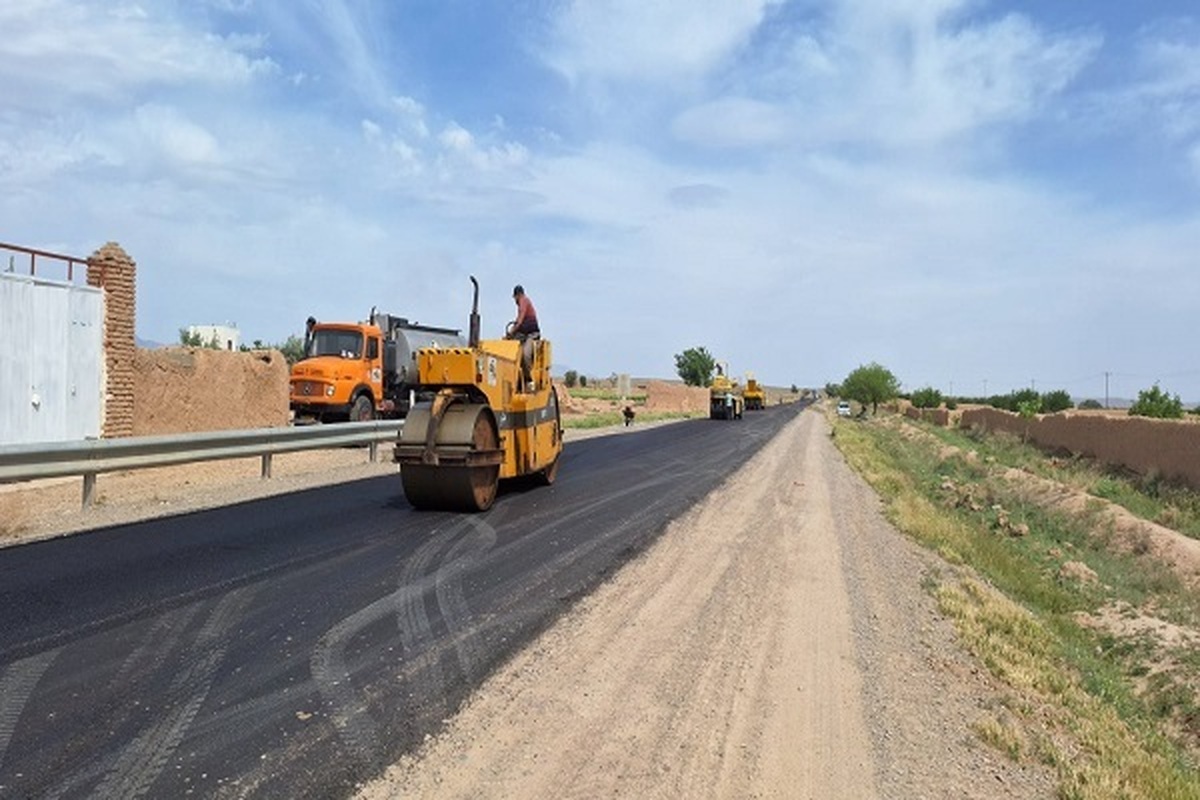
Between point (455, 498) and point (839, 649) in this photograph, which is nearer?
point (839, 649)

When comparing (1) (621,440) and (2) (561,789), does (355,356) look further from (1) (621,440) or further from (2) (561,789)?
(2) (561,789)

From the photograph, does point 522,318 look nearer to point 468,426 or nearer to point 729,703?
point 468,426

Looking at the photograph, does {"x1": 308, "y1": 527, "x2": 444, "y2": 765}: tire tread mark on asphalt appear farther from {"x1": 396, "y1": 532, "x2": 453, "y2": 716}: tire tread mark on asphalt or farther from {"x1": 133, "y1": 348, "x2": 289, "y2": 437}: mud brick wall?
{"x1": 133, "y1": 348, "x2": 289, "y2": 437}: mud brick wall

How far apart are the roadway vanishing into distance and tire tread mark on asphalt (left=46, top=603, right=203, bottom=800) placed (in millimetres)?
14

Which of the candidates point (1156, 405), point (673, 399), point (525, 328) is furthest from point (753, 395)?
point (525, 328)

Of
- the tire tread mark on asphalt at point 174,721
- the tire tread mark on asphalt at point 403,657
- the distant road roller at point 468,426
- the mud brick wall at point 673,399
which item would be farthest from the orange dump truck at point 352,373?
the mud brick wall at point 673,399

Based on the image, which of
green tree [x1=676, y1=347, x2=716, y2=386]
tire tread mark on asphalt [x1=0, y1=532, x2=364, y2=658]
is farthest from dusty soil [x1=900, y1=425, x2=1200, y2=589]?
green tree [x1=676, y1=347, x2=716, y2=386]

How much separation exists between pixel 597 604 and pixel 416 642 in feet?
6.11

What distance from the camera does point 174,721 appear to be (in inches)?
169

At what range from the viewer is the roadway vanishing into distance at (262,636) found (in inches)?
154

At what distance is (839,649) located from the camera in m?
6.49

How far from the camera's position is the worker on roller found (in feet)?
43.6

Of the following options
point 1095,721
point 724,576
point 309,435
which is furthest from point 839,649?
point 309,435

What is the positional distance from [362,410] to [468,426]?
37.6ft
